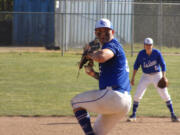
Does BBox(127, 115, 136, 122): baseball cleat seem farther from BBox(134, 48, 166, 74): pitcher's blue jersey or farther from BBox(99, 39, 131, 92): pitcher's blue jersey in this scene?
BBox(99, 39, 131, 92): pitcher's blue jersey

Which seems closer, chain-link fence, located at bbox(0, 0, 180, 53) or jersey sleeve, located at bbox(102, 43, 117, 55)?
jersey sleeve, located at bbox(102, 43, 117, 55)

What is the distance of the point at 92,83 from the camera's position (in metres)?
15.3

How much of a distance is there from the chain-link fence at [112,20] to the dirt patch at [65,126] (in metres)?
13.7

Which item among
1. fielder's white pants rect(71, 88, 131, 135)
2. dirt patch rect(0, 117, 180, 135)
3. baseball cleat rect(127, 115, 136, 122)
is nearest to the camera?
fielder's white pants rect(71, 88, 131, 135)

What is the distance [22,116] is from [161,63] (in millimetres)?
3280

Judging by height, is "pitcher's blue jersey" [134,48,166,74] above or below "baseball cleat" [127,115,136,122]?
above

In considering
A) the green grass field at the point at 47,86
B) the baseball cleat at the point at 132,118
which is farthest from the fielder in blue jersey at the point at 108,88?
the green grass field at the point at 47,86

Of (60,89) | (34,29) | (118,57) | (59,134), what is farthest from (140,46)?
(118,57)

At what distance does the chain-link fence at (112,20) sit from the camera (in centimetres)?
2409

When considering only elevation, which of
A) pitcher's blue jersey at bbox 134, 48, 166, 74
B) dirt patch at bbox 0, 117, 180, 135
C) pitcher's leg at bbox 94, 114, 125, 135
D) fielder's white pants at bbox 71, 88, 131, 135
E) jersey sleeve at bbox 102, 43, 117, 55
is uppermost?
jersey sleeve at bbox 102, 43, 117, 55

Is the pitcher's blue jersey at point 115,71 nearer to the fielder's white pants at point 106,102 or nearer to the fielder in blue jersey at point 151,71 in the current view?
the fielder's white pants at point 106,102

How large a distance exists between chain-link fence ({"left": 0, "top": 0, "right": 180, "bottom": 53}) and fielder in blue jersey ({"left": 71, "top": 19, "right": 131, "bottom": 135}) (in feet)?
56.3

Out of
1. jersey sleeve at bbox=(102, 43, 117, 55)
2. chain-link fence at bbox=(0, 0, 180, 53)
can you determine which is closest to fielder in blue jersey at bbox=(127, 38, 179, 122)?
jersey sleeve at bbox=(102, 43, 117, 55)

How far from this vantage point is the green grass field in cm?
1084
